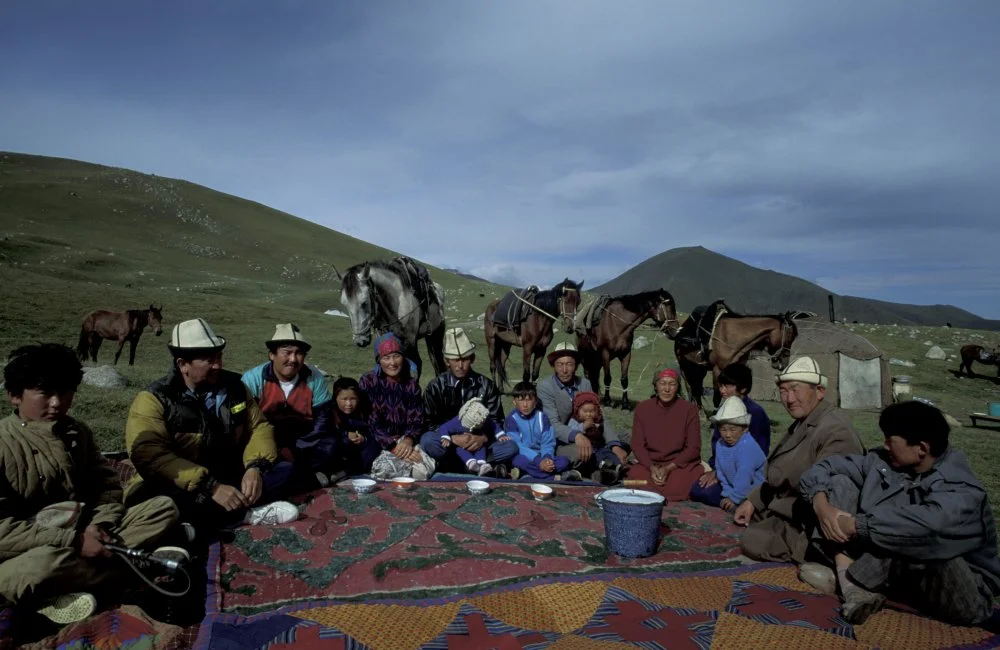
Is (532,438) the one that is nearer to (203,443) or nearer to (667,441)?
(667,441)

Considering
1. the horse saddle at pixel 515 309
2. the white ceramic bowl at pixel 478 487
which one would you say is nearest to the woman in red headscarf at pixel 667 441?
the white ceramic bowl at pixel 478 487

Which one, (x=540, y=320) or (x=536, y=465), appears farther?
(x=540, y=320)

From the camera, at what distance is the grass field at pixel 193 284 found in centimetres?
1504

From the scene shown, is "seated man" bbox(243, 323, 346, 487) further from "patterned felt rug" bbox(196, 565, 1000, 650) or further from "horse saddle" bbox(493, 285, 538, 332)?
"horse saddle" bbox(493, 285, 538, 332)

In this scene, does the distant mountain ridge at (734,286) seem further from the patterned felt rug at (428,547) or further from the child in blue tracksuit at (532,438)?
the patterned felt rug at (428,547)

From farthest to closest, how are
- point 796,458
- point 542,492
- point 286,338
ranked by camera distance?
point 286,338
point 542,492
point 796,458

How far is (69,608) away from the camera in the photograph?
8.70 ft

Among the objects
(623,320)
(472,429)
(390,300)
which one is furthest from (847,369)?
(472,429)

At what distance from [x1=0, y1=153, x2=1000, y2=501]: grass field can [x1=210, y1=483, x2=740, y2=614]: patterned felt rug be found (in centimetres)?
384

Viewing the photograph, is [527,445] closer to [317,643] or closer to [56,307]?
[317,643]

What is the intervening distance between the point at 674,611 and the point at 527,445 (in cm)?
290

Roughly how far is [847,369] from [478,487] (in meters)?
13.4

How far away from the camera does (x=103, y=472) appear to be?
331 centimetres

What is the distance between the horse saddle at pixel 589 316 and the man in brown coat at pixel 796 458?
6335 mm
